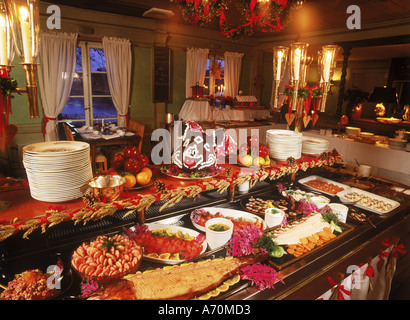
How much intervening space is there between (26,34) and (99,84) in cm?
733

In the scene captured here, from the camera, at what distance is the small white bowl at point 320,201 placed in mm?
2626

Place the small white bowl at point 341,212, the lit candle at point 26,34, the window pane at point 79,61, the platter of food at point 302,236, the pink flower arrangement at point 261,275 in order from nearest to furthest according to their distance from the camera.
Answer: the lit candle at point 26,34, the pink flower arrangement at point 261,275, the platter of food at point 302,236, the small white bowl at point 341,212, the window pane at point 79,61

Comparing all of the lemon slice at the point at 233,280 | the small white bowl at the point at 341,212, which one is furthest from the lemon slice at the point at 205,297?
the small white bowl at the point at 341,212

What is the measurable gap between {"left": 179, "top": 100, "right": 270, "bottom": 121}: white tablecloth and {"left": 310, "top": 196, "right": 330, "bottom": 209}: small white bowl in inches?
227

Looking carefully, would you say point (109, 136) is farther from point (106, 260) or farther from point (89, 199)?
point (106, 260)

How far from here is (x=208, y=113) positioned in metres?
8.21

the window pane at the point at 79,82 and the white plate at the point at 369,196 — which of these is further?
the window pane at the point at 79,82

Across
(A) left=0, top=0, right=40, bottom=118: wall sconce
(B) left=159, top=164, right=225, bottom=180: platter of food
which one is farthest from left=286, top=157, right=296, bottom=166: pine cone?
(A) left=0, top=0, right=40, bottom=118: wall sconce

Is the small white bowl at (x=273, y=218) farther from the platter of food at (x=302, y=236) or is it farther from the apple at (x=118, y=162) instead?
the apple at (x=118, y=162)

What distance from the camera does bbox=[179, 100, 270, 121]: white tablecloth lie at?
808cm

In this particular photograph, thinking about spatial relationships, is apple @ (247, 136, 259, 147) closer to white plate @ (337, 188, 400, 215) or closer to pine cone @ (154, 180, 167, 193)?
pine cone @ (154, 180, 167, 193)

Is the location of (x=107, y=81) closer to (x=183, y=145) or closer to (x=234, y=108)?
(x=234, y=108)

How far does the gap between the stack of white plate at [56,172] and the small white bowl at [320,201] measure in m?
2.16

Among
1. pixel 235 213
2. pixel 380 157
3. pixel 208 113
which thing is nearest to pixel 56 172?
pixel 235 213
